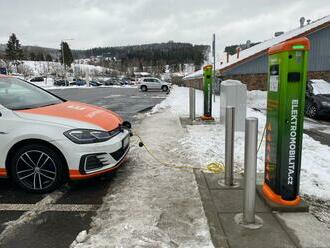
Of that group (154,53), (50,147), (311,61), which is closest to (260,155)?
(50,147)

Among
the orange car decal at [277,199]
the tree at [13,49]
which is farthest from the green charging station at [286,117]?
the tree at [13,49]

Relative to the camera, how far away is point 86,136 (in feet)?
15.4

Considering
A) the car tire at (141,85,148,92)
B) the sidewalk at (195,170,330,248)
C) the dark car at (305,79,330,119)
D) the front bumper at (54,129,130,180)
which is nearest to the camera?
the sidewalk at (195,170,330,248)

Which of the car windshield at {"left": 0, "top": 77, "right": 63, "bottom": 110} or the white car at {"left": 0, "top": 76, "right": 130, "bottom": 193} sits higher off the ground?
the car windshield at {"left": 0, "top": 77, "right": 63, "bottom": 110}

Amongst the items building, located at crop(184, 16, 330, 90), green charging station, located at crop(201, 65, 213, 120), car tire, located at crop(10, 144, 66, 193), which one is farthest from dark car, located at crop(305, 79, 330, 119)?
car tire, located at crop(10, 144, 66, 193)

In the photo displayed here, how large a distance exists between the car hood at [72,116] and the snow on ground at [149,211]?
89cm

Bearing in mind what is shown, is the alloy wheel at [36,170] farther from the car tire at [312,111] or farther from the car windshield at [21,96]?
the car tire at [312,111]

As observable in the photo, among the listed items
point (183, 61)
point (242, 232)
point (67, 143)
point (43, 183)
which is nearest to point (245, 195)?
point (242, 232)

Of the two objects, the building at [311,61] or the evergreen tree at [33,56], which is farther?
the evergreen tree at [33,56]

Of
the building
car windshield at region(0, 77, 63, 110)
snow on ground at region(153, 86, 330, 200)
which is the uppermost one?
the building

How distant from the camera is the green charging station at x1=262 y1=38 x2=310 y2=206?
3662 mm

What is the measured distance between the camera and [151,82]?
43.2m

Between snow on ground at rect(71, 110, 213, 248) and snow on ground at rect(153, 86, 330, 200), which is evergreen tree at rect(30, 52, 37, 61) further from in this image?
snow on ground at rect(71, 110, 213, 248)

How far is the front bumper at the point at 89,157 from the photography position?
15.0ft
